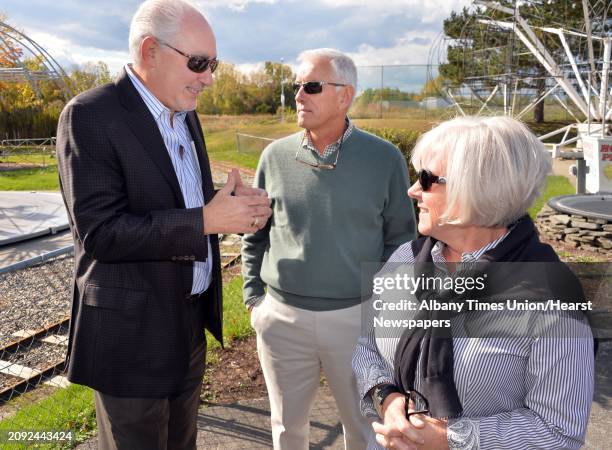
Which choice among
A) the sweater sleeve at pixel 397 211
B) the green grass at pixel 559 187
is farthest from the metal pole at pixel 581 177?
the sweater sleeve at pixel 397 211

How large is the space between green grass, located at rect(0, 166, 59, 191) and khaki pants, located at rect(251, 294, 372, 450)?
53.9ft

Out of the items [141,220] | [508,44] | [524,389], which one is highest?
[508,44]

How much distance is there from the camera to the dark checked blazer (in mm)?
1941

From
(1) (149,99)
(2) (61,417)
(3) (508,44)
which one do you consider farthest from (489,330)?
(3) (508,44)

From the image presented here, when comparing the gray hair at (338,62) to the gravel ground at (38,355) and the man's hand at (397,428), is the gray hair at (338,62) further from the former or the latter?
the gravel ground at (38,355)

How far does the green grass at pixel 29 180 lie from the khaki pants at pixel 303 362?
16.4 meters

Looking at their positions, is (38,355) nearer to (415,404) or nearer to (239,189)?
(239,189)

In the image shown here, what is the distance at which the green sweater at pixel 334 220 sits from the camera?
105 inches

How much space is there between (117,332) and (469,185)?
55.5 inches

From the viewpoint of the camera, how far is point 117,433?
2.14 meters

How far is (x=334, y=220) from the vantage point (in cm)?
267

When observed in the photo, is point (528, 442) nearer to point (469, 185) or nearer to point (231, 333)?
point (469, 185)

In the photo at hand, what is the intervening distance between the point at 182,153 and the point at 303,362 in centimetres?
125

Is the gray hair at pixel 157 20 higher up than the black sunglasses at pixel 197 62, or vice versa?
the gray hair at pixel 157 20
